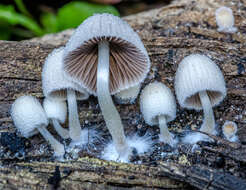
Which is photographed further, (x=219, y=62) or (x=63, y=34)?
(x=63, y=34)

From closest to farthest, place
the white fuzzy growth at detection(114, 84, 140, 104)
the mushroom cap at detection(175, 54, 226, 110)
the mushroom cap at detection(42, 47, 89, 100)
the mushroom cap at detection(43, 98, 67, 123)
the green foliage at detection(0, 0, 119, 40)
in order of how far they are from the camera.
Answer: the mushroom cap at detection(175, 54, 226, 110), the mushroom cap at detection(42, 47, 89, 100), the mushroom cap at detection(43, 98, 67, 123), the white fuzzy growth at detection(114, 84, 140, 104), the green foliage at detection(0, 0, 119, 40)

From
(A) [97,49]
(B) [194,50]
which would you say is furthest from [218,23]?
(A) [97,49]

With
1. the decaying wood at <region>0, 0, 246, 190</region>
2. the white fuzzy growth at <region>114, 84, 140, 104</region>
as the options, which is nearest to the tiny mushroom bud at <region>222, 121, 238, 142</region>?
the decaying wood at <region>0, 0, 246, 190</region>

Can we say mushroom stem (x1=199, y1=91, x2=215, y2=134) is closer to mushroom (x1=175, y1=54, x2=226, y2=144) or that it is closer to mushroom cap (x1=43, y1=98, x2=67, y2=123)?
mushroom (x1=175, y1=54, x2=226, y2=144)

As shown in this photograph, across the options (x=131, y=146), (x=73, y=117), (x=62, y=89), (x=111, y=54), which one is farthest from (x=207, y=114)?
(x=62, y=89)

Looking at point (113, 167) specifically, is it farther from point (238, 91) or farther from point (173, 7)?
point (173, 7)

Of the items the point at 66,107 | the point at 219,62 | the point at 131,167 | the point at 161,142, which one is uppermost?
the point at 219,62

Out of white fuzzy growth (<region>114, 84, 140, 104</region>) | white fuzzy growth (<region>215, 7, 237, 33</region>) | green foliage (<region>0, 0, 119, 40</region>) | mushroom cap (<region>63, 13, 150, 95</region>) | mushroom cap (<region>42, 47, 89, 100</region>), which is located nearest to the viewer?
mushroom cap (<region>63, 13, 150, 95</region>)

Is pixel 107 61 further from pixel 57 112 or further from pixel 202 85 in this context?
pixel 202 85
